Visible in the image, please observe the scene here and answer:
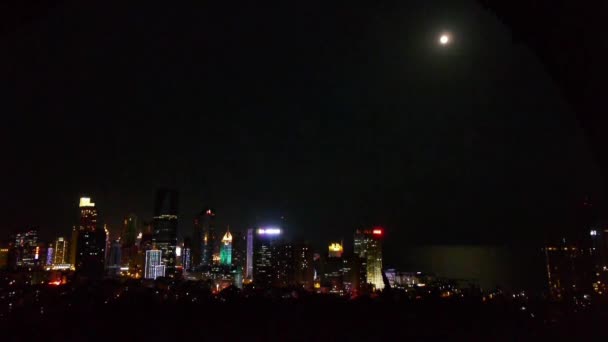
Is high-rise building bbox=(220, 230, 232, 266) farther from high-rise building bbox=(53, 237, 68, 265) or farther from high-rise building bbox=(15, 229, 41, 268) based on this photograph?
high-rise building bbox=(15, 229, 41, 268)

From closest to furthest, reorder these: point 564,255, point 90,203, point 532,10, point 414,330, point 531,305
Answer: point 532,10, point 414,330, point 531,305, point 564,255, point 90,203

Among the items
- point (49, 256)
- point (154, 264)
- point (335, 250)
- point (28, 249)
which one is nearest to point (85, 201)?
point (49, 256)

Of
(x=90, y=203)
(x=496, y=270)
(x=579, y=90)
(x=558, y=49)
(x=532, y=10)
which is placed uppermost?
(x=90, y=203)

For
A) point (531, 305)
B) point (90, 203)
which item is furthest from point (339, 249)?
point (531, 305)

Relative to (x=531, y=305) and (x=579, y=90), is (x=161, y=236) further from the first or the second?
(x=579, y=90)

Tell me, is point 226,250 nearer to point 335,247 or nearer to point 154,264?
point 154,264

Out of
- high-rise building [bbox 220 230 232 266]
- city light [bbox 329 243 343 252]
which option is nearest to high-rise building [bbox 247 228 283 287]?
high-rise building [bbox 220 230 232 266]
